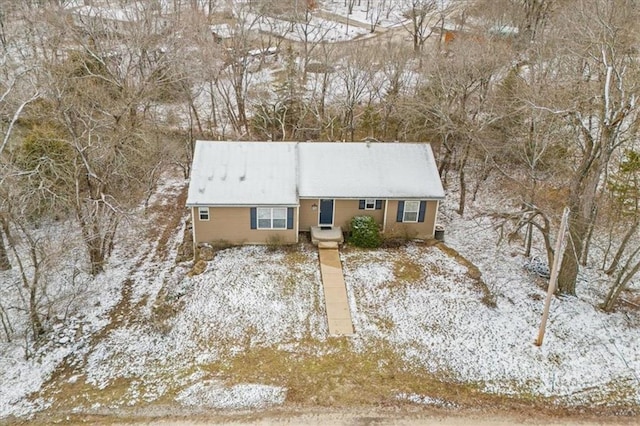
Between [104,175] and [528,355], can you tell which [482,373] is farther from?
[104,175]

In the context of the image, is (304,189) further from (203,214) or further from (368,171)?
(203,214)

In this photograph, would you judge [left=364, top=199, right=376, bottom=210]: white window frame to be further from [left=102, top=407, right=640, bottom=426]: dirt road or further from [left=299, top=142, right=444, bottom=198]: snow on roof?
[left=102, top=407, right=640, bottom=426]: dirt road

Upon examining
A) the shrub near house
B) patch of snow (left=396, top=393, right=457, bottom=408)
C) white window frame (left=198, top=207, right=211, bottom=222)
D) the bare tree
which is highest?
the bare tree

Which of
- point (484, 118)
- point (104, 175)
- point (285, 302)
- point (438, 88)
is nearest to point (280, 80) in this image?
point (438, 88)

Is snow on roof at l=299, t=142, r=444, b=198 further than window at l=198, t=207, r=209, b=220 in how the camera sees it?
Yes

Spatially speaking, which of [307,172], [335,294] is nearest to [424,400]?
[335,294]

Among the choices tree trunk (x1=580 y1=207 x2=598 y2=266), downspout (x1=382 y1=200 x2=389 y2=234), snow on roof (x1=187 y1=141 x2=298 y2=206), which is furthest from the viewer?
downspout (x1=382 y1=200 x2=389 y2=234)

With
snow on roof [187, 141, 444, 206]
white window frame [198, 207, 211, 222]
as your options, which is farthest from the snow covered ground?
snow on roof [187, 141, 444, 206]
